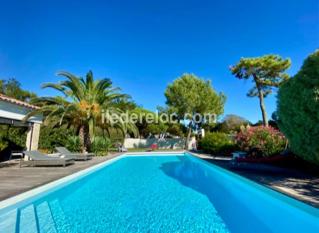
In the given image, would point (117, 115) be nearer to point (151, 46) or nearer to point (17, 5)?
point (151, 46)

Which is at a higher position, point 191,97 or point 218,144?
point 191,97

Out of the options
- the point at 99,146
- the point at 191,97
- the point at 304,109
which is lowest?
the point at 99,146

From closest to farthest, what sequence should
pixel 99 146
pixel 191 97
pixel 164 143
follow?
pixel 99 146
pixel 191 97
pixel 164 143

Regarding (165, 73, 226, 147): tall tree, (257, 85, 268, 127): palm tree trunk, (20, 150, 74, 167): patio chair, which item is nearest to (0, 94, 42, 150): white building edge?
(20, 150, 74, 167): patio chair

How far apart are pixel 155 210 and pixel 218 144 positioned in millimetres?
13952

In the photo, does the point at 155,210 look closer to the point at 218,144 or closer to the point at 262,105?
the point at 218,144

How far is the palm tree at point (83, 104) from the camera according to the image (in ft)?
52.7

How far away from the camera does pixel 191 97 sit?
26828 mm

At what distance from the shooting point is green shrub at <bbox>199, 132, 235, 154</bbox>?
17.3m

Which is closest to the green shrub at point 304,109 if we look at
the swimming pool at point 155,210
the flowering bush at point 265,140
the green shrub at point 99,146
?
the swimming pool at point 155,210

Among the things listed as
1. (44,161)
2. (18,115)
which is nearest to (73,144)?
(18,115)

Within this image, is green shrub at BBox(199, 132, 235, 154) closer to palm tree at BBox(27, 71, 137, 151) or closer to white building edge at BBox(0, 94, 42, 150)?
palm tree at BBox(27, 71, 137, 151)

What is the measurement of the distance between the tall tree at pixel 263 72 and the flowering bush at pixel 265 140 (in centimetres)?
1320

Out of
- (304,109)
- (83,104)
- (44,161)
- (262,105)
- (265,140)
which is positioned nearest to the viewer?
(304,109)
